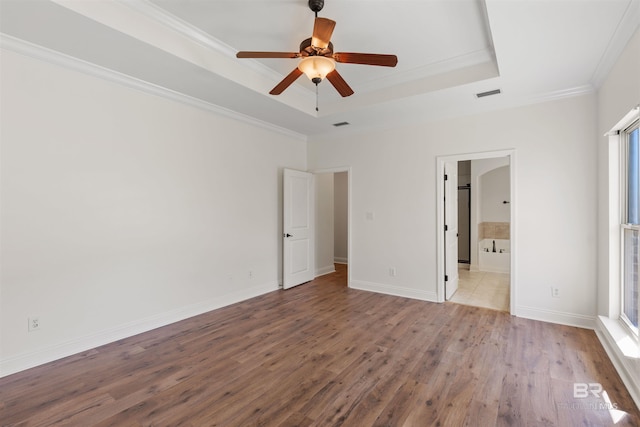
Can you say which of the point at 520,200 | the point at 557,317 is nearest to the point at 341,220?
the point at 520,200

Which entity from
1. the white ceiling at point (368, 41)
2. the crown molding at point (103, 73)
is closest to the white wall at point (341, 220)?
the crown molding at point (103, 73)

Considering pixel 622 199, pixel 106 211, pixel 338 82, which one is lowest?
pixel 106 211

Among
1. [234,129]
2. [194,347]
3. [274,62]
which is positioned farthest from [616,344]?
[234,129]

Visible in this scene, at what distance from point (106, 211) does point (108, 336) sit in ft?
4.20

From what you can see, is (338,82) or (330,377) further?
(338,82)

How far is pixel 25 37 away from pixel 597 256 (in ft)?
19.4

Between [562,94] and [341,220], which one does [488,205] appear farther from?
[562,94]

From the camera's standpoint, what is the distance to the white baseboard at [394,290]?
4.51 meters

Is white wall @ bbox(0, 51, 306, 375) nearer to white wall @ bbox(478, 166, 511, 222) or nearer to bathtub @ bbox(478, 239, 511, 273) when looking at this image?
bathtub @ bbox(478, 239, 511, 273)

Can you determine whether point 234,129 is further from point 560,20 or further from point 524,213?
point 524,213

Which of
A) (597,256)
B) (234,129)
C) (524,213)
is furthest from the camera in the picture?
(234,129)

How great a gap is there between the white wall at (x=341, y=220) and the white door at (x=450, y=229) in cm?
326

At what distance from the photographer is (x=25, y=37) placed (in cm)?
248

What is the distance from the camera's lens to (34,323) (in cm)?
265
